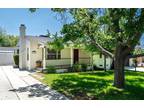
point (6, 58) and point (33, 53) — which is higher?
point (33, 53)

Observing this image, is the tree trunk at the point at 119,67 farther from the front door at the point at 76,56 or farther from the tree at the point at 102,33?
the front door at the point at 76,56

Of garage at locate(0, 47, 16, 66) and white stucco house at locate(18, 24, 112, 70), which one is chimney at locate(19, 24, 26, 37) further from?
garage at locate(0, 47, 16, 66)

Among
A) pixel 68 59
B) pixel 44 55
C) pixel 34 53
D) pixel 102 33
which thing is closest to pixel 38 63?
pixel 34 53

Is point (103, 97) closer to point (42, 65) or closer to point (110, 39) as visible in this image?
point (110, 39)

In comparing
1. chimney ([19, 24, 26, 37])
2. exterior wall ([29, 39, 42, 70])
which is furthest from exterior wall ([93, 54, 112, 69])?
chimney ([19, 24, 26, 37])

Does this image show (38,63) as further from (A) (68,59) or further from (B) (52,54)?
(A) (68,59)

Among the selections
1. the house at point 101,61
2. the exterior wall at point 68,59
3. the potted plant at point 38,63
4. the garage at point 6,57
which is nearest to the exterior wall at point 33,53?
the potted plant at point 38,63

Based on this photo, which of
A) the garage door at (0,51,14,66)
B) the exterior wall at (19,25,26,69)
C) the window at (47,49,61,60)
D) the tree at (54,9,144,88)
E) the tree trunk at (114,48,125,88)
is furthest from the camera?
the garage door at (0,51,14,66)

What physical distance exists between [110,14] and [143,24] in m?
1.30

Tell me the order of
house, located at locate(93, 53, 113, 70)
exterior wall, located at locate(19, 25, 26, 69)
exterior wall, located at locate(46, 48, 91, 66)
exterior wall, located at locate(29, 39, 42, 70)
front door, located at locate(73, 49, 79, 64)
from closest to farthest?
exterior wall, located at locate(29, 39, 42, 70) → exterior wall, located at locate(46, 48, 91, 66) → exterior wall, located at locate(19, 25, 26, 69) → front door, located at locate(73, 49, 79, 64) → house, located at locate(93, 53, 113, 70)

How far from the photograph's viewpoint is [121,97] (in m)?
10.7

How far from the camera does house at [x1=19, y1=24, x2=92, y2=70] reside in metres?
23.5

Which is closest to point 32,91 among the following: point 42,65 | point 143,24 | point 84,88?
point 84,88

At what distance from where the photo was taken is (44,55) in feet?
73.2
